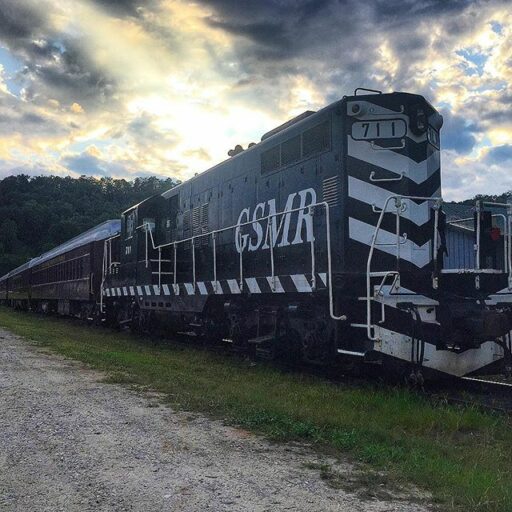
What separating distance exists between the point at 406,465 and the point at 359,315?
10.9ft

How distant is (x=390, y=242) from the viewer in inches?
298

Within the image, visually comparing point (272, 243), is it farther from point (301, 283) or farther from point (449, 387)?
point (449, 387)

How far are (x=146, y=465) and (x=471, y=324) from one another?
4.37m

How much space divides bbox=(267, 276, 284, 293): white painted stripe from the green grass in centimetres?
130

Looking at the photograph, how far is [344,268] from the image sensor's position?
7496 mm

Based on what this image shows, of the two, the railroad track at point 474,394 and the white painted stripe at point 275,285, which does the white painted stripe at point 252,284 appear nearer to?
the white painted stripe at point 275,285

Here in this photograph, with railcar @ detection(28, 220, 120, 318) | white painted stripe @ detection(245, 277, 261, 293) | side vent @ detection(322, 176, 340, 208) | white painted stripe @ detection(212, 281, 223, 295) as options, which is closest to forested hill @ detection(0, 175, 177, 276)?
railcar @ detection(28, 220, 120, 318)

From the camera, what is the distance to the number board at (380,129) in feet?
25.4

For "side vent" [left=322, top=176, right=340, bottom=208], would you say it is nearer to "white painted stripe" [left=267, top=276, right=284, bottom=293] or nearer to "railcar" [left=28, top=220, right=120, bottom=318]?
"white painted stripe" [left=267, top=276, right=284, bottom=293]

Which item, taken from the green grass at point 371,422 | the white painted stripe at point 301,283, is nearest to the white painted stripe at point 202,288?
the green grass at point 371,422

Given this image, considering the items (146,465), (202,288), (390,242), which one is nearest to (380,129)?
(390,242)

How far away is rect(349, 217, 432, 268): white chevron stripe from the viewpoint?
7508 mm

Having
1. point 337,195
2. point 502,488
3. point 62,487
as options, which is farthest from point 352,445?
point 337,195

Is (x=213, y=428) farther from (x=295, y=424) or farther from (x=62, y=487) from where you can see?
(x=62, y=487)
